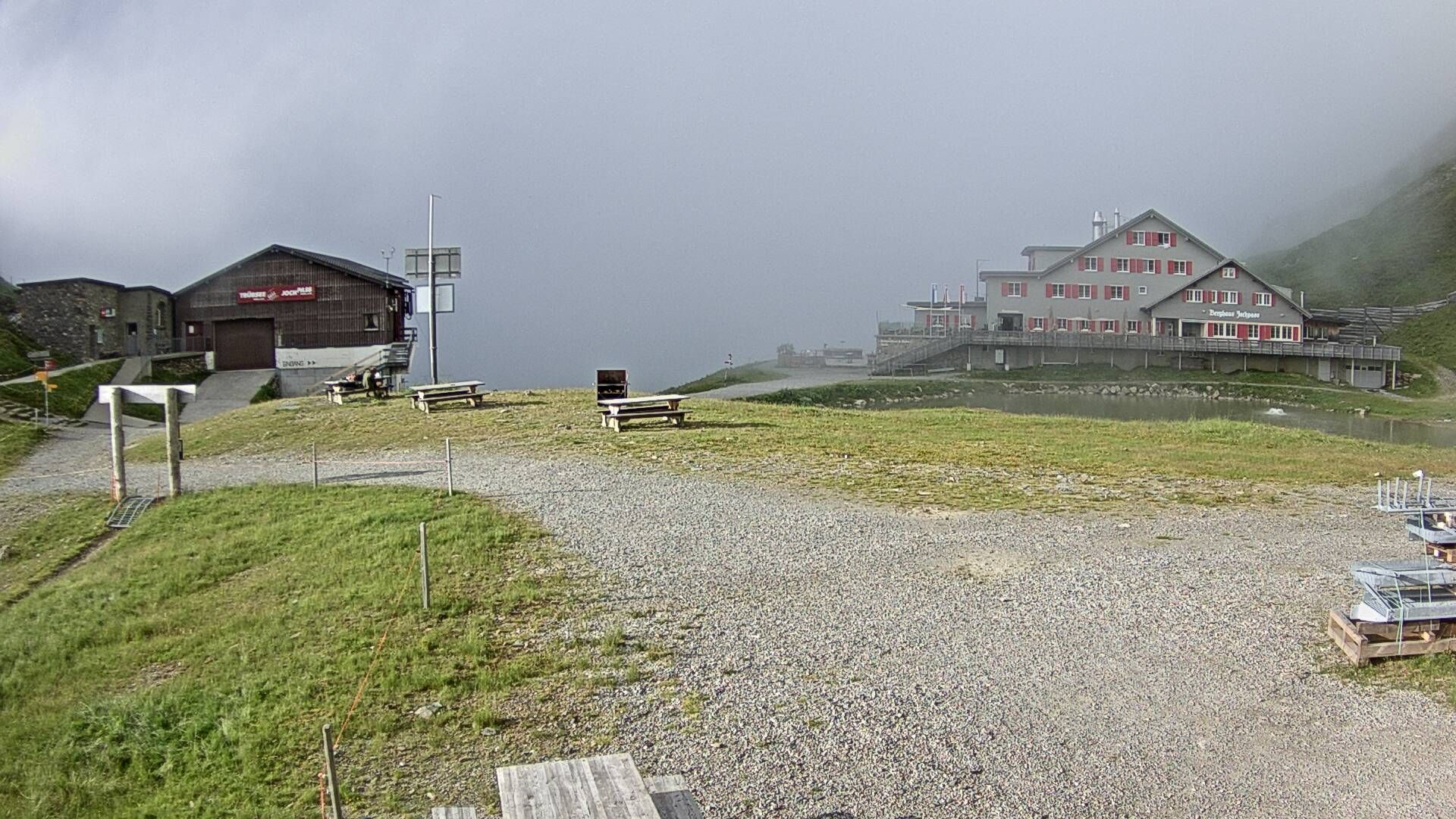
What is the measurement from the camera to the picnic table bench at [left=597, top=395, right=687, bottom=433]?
25812mm

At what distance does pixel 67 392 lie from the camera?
36.5m

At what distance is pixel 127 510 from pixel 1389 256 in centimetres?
15342

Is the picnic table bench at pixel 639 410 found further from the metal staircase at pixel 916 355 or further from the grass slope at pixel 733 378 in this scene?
the metal staircase at pixel 916 355

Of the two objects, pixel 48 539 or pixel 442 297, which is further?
pixel 442 297

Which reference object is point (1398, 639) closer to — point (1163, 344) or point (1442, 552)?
point (1442, 552)

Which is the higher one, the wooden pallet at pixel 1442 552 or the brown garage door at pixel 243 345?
the brown garage door at pixel 243 345

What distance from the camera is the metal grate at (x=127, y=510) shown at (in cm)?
1647

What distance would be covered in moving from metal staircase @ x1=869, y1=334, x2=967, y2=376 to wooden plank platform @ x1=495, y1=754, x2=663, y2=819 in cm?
6869

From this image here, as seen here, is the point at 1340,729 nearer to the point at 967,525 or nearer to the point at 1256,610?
the point at 1256,610

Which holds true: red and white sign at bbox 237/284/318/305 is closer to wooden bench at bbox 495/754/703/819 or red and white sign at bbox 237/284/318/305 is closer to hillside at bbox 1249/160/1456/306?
wooden bench at bbox 495/754/703/819

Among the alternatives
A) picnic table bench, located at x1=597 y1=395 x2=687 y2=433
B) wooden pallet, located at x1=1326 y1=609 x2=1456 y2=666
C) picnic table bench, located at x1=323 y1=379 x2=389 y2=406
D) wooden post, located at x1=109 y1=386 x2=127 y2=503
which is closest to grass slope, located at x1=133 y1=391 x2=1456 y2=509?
picnic table bench, located at x1=597 y1=395 x2=687 y2=433

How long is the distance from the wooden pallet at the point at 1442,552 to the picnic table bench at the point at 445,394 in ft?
86.2

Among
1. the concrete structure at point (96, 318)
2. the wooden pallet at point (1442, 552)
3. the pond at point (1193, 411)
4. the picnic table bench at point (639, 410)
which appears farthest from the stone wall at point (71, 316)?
the wooden pallet at point (1442, 552)

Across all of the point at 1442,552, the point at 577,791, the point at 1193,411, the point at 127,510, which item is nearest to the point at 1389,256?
the point at 1193,411
